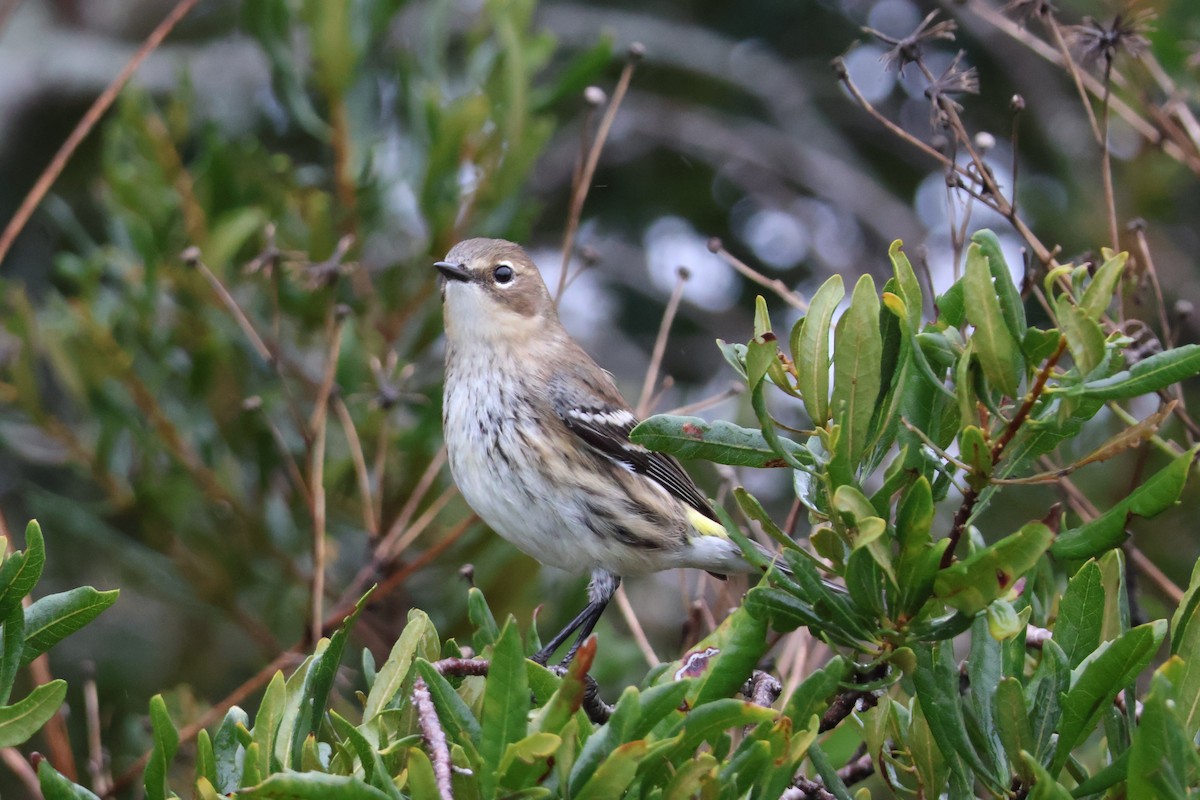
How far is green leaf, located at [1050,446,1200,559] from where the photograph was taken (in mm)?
1701

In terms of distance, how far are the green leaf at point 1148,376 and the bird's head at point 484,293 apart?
2713 mm

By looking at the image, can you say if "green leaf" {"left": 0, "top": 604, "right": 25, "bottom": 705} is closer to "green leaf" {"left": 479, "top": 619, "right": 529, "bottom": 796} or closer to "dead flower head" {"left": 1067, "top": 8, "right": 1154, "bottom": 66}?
"green leaf" {"left": 479, "top": 619, "right": 529, "bottom": 796}

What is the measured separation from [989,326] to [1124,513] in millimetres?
324

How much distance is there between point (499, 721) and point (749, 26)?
7.13 m

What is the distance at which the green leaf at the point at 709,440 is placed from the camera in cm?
197

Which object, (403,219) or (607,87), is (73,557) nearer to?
(403,219)

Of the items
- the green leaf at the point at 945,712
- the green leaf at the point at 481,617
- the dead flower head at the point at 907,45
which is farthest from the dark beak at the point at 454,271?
the green leaf at the point at 945,712

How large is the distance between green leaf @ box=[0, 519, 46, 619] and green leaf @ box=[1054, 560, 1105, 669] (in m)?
1.60

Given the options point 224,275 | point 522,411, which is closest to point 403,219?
point 224,275

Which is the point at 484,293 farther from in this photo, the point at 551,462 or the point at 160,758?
the point at 160,758

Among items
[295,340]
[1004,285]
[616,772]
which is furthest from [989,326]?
[295,340]

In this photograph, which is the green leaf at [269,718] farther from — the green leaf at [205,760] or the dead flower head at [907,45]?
the dead flower head at [907,45]

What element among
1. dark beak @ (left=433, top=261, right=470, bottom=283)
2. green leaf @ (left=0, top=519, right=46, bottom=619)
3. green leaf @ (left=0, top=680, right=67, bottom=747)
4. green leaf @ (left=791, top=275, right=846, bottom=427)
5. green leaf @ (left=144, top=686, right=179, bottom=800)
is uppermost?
green leaf @ (left=791, top=275, right=846, bottom=427)

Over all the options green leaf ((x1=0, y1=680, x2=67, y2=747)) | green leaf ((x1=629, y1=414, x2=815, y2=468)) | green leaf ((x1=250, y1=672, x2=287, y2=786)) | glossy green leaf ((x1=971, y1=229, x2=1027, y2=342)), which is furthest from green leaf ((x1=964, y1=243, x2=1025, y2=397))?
green leaf ((x1=0, y1=680, x2=67, y2=747))
